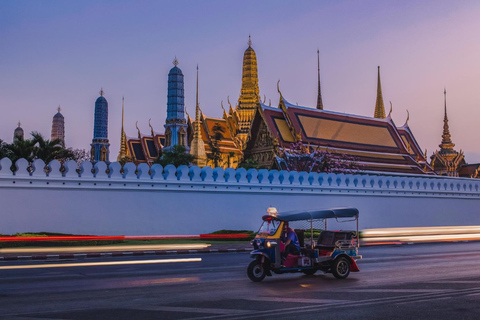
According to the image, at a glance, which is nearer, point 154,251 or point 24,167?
point 154,251

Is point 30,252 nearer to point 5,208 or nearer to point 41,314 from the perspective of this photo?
point 5,208

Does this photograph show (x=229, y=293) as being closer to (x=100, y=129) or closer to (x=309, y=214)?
(x=309, y=214)

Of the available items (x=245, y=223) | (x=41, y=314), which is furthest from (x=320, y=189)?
(x=41, y=314)

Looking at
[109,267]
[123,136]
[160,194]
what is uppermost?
[123,136]

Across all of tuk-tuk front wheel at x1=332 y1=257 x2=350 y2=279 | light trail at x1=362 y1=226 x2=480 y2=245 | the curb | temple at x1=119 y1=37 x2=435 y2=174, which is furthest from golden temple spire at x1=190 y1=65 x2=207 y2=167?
tuk-tuk front wheel at x1=332 y1=257 x2=350 y2=279

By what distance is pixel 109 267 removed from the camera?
44.9 feet

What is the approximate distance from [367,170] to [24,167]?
24.3 meters

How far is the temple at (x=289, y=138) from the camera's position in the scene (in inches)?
1572

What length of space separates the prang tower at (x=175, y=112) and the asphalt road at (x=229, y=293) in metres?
32.0

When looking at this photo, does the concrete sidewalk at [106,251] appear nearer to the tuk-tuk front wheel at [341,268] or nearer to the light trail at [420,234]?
the tuk-tuk front wheel at [341,268]

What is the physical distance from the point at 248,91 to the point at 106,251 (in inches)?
1626

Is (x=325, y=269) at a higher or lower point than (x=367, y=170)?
lower

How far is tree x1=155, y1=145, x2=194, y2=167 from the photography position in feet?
137

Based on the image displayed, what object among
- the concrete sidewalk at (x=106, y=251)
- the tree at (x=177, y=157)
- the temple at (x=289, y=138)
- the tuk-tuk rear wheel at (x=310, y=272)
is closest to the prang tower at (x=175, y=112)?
Answer: the temple at (x=289, y=138)
